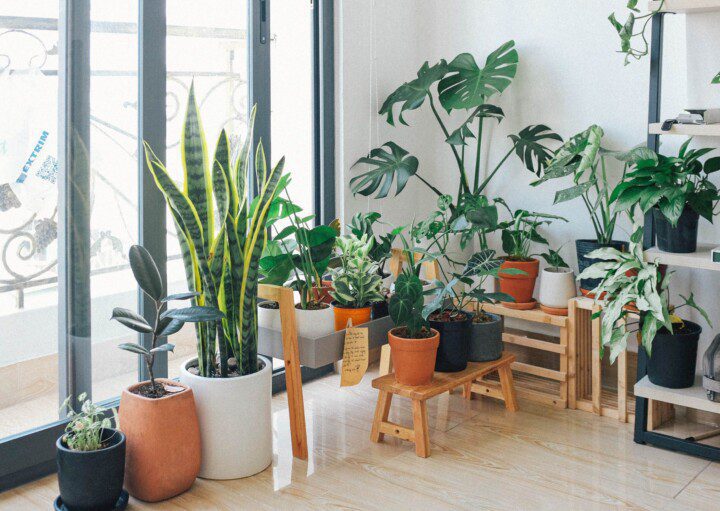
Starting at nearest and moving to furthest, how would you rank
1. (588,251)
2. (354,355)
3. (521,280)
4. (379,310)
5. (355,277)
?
(354,355) → (355,277) → (379,310) → (588,251) → (521,280)

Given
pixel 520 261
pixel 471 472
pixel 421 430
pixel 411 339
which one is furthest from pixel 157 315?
pixel 520 261

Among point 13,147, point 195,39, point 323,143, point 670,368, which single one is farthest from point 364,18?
point 670,368

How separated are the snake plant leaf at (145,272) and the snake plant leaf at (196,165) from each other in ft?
0.61

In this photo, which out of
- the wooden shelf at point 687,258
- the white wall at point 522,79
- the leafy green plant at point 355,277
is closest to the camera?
the wooden shelf at point 687,258

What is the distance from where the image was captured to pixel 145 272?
7.58 feet

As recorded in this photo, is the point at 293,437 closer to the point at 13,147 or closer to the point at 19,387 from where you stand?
the point at 19,387

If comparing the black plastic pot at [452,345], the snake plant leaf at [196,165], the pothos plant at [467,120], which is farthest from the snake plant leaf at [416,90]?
the snake plant leaf at [196,165]

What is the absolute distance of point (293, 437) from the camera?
267 centimetres

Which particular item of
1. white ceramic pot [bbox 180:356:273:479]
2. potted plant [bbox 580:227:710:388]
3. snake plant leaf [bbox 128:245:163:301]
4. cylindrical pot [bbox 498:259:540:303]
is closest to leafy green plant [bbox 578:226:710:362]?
potted plant [bbox 580:227:710:388]

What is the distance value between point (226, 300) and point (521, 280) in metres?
1.25

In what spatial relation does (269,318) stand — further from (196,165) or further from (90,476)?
(90,476)

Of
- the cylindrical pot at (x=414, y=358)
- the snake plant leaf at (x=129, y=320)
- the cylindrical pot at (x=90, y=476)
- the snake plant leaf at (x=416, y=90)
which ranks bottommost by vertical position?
the cylindrical pot at (x=90, y=476)

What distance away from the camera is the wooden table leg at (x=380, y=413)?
9.14 ft

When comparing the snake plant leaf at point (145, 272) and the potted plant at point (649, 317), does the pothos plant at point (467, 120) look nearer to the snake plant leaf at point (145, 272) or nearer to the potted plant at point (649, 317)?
the potted plant at point (649, 317)
